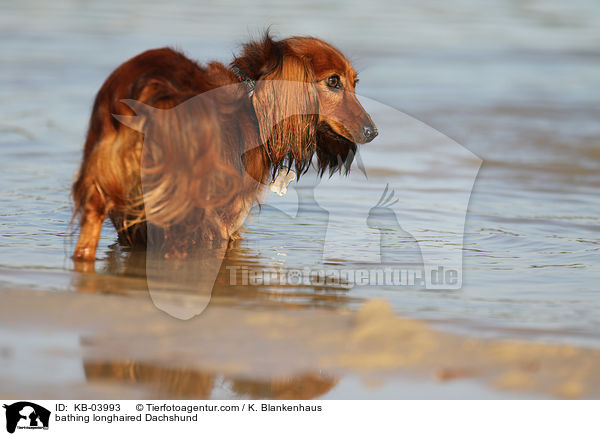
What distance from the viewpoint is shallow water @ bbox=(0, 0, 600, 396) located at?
136 inches

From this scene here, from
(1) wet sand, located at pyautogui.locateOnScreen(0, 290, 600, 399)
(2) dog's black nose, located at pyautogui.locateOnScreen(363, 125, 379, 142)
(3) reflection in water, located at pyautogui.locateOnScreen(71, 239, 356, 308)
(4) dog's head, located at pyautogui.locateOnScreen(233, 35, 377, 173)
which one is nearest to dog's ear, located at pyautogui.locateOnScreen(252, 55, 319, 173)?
(4) dog's head, located at pyautogui.locateOnScreen(233, 35, 377, 173)

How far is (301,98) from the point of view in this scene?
12.2 feet

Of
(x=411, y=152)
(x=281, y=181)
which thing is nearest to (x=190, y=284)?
(x=281, y=181)

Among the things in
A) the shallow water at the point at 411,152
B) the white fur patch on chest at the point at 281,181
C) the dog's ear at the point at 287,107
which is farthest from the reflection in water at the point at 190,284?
the dog's ear at the point at 287,107

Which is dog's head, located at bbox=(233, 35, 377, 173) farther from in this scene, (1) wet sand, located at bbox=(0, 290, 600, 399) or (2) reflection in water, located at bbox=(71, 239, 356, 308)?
(1) wet sand, located at bbox=(0, 290, 600, 399)

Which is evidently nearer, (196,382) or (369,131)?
(196,382)

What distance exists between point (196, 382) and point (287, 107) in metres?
1.57

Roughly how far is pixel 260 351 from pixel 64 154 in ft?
14.1

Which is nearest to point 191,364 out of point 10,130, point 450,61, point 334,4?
point 10,130
